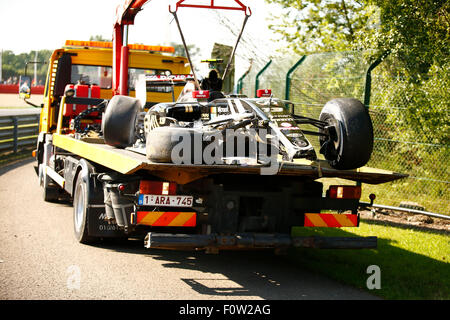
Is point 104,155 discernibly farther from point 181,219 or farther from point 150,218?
point 181,219

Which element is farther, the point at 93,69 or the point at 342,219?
the point at 93,69

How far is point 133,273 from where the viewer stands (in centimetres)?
660

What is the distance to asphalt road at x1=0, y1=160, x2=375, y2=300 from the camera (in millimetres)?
5875

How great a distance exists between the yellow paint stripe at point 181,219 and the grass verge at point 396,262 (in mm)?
1825

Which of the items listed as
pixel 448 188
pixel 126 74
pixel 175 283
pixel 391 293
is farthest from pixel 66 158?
pixel 448 188

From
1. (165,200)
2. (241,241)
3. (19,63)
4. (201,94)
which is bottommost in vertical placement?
(241,241)

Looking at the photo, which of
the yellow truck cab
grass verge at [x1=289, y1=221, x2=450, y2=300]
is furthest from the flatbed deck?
the yellow truck cab

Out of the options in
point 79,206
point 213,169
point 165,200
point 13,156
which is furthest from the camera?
point 13,156

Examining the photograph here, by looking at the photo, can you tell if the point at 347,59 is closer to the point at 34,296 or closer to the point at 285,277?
the point at 285,277

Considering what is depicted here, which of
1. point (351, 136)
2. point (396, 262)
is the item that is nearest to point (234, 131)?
point (351, 136)

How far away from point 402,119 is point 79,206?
584 centimetres

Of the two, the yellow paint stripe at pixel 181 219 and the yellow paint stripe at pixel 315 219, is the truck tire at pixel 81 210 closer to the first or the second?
the yellow paint stripe at pixel 181 219

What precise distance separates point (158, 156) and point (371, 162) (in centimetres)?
683

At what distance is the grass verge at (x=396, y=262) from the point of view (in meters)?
6.38
